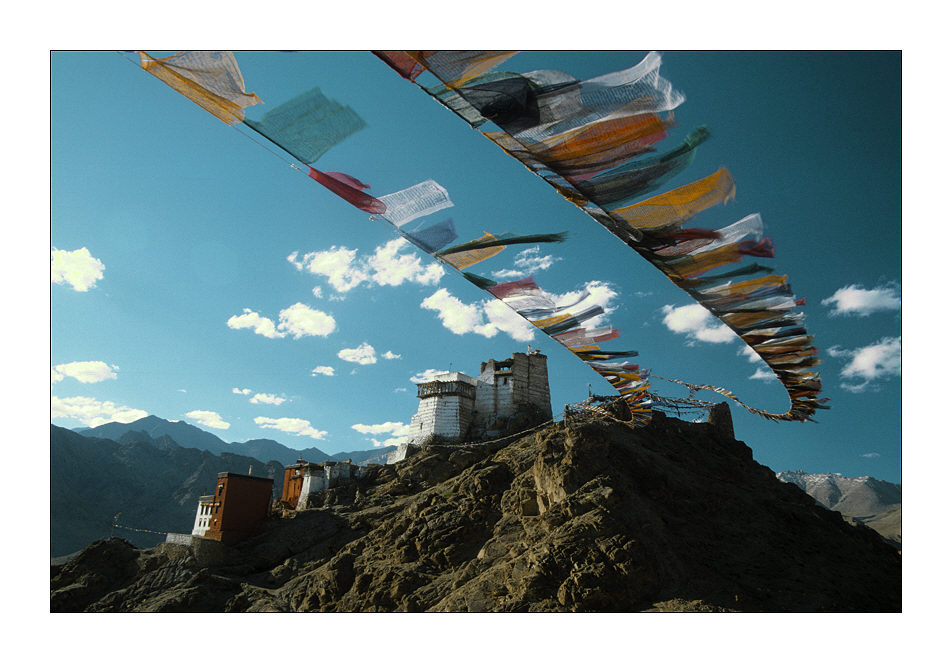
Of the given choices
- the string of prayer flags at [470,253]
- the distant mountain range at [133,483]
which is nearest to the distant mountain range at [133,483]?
the distant mountain range at [133,483]

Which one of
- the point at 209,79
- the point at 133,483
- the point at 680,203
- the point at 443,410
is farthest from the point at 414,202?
the point at 133,483

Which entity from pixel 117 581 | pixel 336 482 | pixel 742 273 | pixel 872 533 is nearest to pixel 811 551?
pixel 872 533

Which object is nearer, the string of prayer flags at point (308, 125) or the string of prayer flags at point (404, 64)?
the string of prayer flags at point (404, 64)

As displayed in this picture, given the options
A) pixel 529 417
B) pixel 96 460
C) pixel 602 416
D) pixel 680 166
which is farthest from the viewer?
pixel 96 460

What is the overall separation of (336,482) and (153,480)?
47.2 meters

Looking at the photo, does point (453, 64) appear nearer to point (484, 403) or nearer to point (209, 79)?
point (209, 79)

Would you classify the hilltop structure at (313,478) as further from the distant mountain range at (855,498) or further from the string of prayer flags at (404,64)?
the distant mountain range at (855,498)

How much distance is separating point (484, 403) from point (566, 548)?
1765 cm

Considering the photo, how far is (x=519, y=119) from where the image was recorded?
704 cm

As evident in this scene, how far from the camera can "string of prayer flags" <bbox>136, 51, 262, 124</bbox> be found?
6922mm

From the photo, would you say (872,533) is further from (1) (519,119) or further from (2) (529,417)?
(1) (519,119)

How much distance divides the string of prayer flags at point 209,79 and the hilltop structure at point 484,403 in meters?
20.8

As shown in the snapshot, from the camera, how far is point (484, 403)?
93.8ft

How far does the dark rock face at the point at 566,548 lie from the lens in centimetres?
1047
